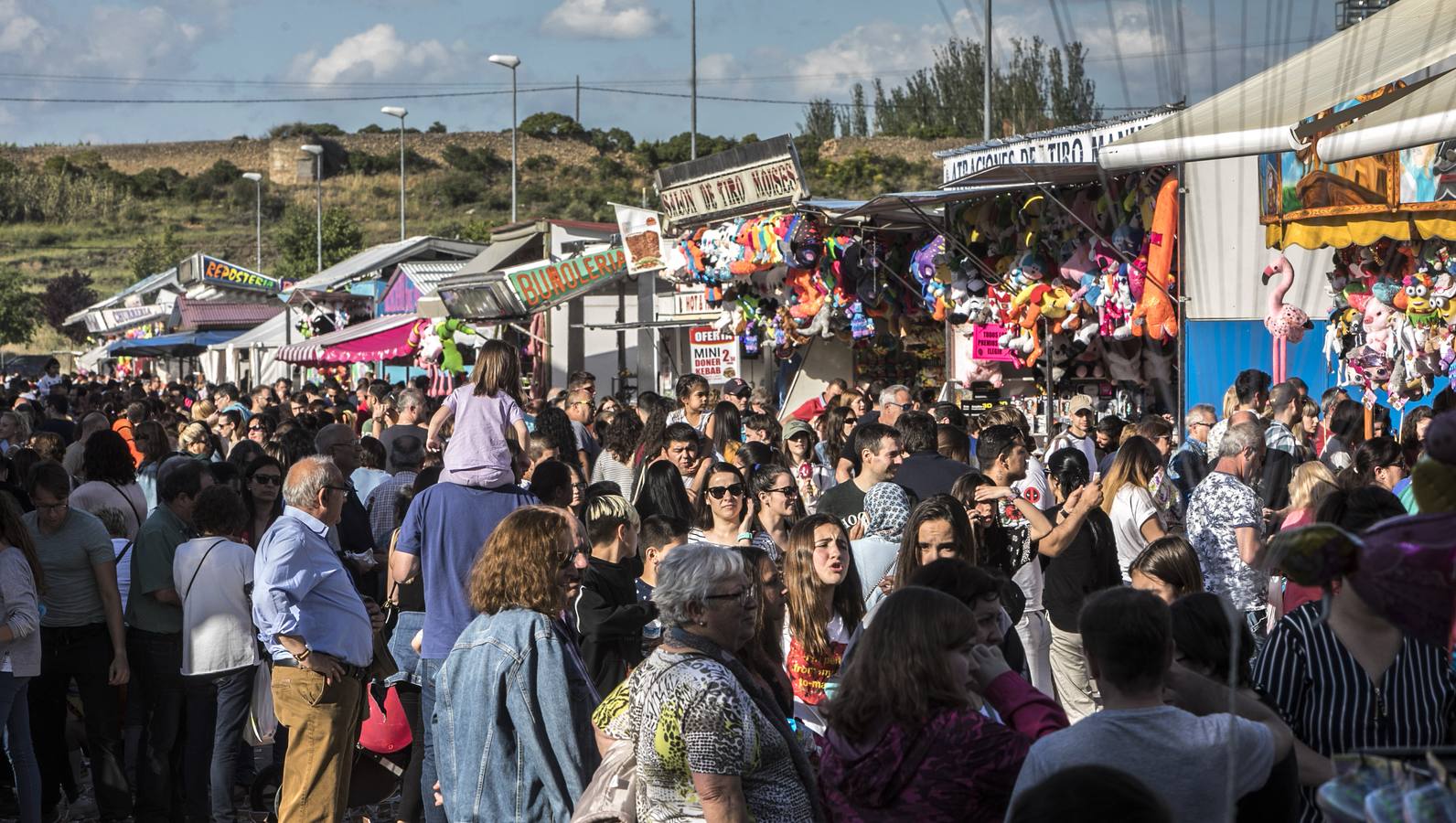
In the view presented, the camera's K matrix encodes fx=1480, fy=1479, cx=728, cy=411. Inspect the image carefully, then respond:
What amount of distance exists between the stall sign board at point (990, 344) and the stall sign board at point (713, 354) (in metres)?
5.69

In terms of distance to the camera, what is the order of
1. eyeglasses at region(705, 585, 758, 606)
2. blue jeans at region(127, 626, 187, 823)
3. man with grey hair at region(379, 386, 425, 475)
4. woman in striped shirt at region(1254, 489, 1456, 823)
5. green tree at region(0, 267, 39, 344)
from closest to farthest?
woman in striped shirt at region(1254, 489, 1456, 823) < eyeglasses at region(705, 585, 758, 606) < blue jeans at region(127, 626, 187, 823) < man with grey hair at region(379, 386, 425, 475) < green tree at region(0, 267, 39, 344)

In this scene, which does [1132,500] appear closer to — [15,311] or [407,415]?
[407,415]

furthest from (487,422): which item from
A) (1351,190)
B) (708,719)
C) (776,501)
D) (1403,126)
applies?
(1351,190)

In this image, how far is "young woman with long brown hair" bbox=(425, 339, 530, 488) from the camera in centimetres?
637

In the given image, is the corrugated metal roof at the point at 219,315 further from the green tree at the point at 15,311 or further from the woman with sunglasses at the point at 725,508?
the woman with sunglasses at the point at 725,508

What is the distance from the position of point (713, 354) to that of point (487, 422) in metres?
13.4

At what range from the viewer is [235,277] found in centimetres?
4047

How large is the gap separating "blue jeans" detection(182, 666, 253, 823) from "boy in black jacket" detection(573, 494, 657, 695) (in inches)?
66.4

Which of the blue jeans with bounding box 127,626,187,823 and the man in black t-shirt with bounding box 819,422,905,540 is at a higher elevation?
the man in black t-shirt with bounding box 819,422,905,540

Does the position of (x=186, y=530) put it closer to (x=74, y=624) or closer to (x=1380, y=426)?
(x=74, y=624)

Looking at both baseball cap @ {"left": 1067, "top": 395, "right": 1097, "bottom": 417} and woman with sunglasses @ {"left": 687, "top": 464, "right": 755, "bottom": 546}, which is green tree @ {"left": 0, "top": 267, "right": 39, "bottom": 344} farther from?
woman with sunglasses @ {"left": 687, "top": 464, "right": 755, "bottom": 546}

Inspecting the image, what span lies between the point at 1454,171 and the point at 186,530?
7.39m

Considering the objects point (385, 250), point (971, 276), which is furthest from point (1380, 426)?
point (385, 250)

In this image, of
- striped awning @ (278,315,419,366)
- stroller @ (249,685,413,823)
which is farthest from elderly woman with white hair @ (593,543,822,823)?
striped awning @ (278,315,419,366)
